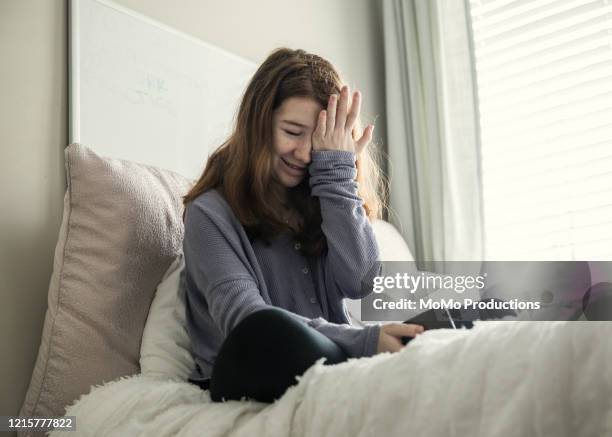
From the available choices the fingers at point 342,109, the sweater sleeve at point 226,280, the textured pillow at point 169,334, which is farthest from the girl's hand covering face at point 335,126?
the textured pillow at point 169,334

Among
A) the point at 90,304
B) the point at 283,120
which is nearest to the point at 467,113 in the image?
the point at 283,120

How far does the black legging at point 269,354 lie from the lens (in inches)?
30.8

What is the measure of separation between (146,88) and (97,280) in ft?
2.09

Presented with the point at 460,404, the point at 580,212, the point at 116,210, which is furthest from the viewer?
the point at 580,212

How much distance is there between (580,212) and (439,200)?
0.49m

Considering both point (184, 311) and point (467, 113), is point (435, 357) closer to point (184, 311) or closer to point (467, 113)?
point (184, 311)

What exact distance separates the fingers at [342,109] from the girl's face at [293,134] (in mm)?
47

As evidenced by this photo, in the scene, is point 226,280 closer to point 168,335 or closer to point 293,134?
point 168,335

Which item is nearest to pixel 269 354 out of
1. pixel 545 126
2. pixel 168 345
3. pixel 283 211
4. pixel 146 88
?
pixel 168 345

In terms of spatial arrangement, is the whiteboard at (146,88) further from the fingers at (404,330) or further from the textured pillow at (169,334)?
the fingers at (404,330)

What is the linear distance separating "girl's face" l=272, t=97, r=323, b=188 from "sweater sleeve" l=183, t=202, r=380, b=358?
21 centimetres

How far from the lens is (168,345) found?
1182 millimetres

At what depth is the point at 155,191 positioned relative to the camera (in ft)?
4.25

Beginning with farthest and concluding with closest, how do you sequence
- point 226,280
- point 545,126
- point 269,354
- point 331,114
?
1. point 545,126
2. point 331,114
3. point 226,280
4. point 269,354
